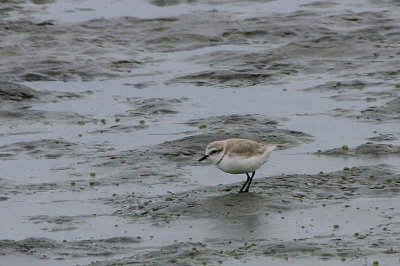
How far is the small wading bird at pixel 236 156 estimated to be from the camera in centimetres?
1483

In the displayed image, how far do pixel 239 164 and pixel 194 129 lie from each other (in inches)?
151

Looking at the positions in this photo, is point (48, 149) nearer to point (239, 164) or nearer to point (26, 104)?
point (26, 104)

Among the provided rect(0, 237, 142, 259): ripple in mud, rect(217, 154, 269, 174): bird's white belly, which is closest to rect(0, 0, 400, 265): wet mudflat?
rect(0, 237, 142, 259): ripple in mud

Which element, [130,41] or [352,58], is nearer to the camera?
[352,58]

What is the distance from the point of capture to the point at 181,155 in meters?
17.0

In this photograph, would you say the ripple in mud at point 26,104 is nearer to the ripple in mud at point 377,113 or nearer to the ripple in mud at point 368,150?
the ripple in mud at point 377,113

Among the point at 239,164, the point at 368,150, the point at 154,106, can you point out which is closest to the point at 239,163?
the point at 239,164

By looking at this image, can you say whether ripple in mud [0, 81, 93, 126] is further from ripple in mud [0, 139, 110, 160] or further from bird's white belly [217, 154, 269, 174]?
bird's white belly [217, 154, 269, 174]

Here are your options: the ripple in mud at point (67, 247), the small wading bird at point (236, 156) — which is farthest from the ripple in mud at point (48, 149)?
the ripple in mud at point (67, 247)

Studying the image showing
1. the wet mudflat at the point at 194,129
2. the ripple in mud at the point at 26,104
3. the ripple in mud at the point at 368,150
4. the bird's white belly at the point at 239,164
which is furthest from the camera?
the ripple in mud at the point at 26,104

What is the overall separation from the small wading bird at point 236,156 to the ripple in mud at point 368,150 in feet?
6.84

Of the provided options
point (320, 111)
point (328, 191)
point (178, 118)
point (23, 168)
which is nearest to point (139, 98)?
point (178, 118)

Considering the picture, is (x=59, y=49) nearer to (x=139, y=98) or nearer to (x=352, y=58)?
(x=139, y=98)

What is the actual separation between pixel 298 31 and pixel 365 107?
6.38 metres
